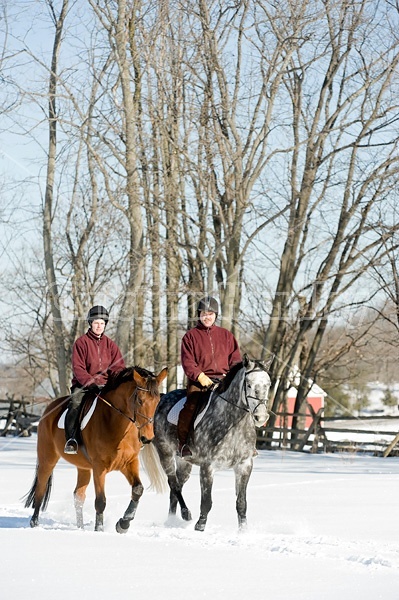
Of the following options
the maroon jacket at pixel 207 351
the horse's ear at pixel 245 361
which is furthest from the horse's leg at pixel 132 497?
the horse's ear at pixel 245 361

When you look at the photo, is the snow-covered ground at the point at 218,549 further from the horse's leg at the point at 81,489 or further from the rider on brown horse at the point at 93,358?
the rider on brown horse at the point at 93,358

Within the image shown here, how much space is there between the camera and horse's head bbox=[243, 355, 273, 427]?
909cm

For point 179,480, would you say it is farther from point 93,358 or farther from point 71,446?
point 93,358

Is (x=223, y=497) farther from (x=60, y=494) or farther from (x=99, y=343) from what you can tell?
(x=99, y=343)

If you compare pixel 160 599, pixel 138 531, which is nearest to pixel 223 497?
pixel 138 531

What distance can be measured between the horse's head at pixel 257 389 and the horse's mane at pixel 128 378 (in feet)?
2.94

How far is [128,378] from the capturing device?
374 inches

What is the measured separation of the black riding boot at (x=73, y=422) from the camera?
990cm

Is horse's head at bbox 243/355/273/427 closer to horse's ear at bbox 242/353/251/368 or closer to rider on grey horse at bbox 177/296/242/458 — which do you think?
horse's ear at bbox 242/353/251/368

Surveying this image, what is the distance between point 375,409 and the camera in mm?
102812

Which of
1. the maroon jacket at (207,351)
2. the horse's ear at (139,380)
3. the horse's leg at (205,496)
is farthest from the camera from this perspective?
the maroon jacket at (207,351)

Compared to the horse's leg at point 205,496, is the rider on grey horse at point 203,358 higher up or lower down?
higher up

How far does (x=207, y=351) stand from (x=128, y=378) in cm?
123

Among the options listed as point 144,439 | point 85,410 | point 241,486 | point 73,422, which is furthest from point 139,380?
point 241,486
